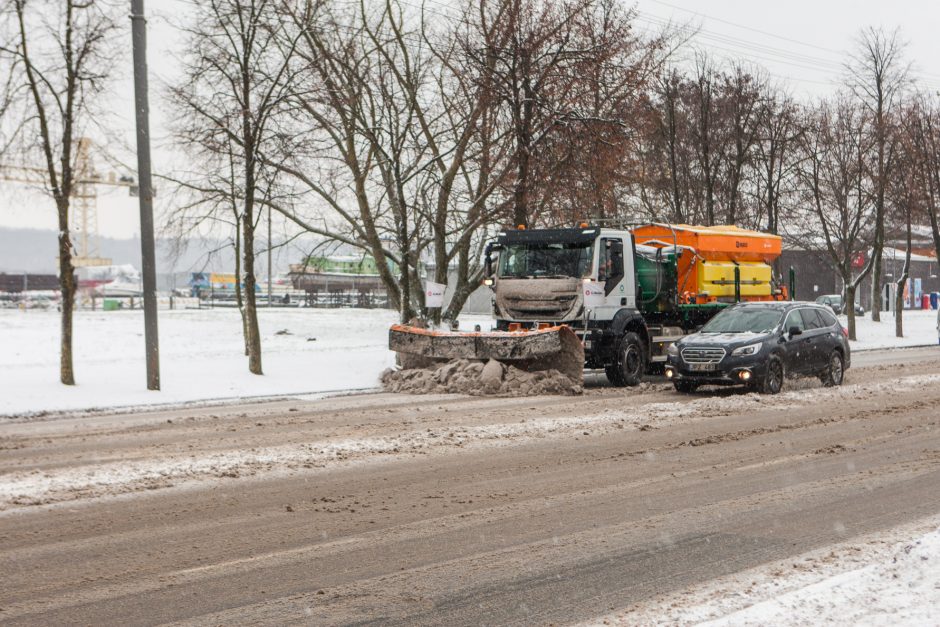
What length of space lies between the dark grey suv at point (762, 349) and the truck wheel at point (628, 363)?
1.23 meters

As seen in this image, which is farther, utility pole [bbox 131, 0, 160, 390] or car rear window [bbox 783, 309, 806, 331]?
car rear window [bbox 783, 309, 806, 331]

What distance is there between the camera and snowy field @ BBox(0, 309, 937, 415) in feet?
56.7

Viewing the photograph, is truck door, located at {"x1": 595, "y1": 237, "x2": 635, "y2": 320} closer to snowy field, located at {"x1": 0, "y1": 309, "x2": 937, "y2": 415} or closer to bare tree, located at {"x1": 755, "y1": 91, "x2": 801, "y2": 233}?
snowy field, located at {"x1": 0, "y1": 309, "x2": 937, "y2": 415}

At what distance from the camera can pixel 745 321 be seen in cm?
1797

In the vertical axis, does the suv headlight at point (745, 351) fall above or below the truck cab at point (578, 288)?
below

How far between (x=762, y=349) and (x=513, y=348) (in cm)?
429

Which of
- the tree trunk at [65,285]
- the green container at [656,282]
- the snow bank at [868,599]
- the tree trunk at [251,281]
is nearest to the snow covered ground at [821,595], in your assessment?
the snow bank at [868,599]

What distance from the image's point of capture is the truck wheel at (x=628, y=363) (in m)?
18.6

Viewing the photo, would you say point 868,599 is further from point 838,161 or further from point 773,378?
point 838,161

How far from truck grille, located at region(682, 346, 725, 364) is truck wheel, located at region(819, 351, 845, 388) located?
2.96 metres

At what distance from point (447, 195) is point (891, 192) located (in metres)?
22.6

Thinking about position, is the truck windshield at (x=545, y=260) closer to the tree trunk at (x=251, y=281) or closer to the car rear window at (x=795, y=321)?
the car rear window at (x=795, y=321)

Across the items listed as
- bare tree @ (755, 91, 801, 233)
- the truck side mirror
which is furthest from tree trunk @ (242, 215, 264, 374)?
bare tree @ (755, 91, 801, 233)

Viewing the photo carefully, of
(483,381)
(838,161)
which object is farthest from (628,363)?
(838,161)
